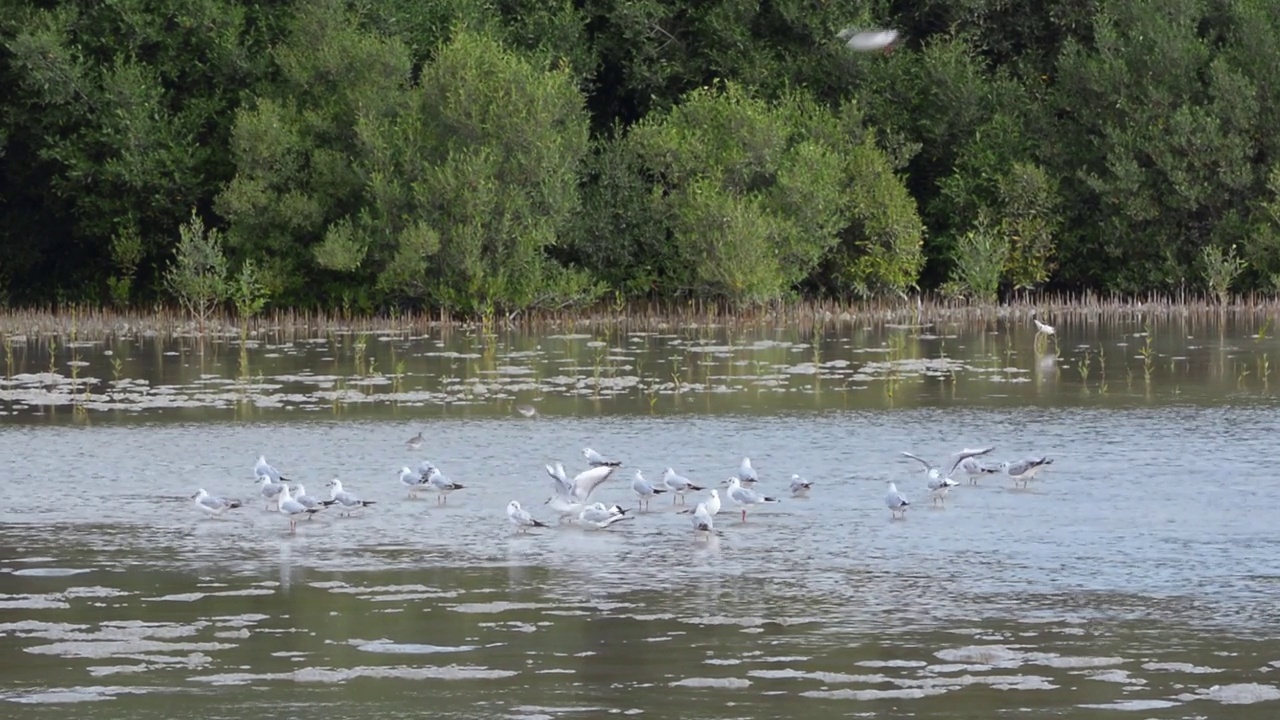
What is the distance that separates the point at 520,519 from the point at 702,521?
1.33 m

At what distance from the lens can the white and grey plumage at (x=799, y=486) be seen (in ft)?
52.4

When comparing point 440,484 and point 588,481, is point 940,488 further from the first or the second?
point 440,484

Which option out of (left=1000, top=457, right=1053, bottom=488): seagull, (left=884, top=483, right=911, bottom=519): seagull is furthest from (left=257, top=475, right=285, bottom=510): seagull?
(left=1000, top=457, right=1053, bottom=488): seagull

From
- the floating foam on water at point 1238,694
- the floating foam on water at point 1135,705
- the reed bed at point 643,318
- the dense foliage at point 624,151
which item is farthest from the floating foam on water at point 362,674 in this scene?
the dense foliage at point 624,151

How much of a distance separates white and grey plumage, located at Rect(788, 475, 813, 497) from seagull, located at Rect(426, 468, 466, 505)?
2.71 metres

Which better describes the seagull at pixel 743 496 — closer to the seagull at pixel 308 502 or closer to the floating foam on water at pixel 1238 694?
the seagull at pixel 308 502

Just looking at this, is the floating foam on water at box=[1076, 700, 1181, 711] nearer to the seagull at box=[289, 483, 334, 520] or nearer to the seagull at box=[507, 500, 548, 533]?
the seagull at box=[507, 500, 548, 533]

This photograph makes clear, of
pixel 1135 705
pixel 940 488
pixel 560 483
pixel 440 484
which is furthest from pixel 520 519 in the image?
pixel 1135 705

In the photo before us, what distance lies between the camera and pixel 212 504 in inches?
604

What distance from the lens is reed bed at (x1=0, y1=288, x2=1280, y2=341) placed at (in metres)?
38.3

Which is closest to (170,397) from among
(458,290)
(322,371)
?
(322,371)

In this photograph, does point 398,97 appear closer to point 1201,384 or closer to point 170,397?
point 170,397

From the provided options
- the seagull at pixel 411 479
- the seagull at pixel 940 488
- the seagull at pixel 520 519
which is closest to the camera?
the seagull at pixel 520 519

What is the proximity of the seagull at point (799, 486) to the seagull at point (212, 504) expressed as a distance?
4.43 metres
